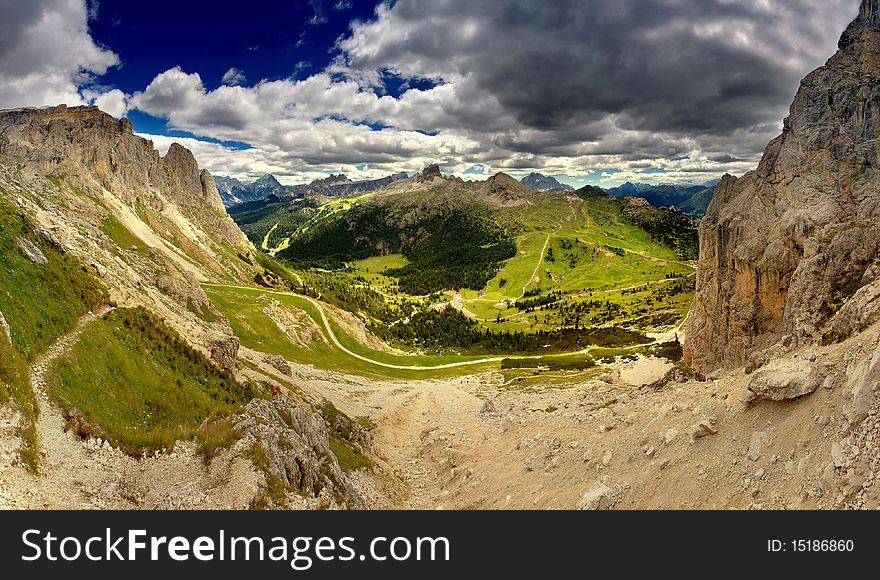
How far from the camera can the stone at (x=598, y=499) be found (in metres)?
24.7

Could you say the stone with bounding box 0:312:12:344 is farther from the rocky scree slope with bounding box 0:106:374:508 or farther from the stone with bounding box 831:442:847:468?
the stone with bounding box 831:442:847:468

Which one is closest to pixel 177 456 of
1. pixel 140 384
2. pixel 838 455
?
pixel 140 384

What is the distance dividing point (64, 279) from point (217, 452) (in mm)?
21896

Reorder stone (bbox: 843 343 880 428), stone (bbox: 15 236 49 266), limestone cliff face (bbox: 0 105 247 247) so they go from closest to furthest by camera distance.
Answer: stone (bbox: 843 343 880 428) < stone (bbox: 15 236 49 266) < limestone cliff face (bbox: 0 105 247 247)

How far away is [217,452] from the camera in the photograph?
2619cm

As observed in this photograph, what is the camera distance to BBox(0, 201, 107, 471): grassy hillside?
21688 mm

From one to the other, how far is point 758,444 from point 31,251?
50669 millimetres

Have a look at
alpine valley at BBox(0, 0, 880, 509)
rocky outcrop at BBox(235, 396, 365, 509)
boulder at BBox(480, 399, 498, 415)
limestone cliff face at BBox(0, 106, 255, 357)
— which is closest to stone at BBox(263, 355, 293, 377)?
alpine valley at BBox(0, 0, 880, 509)

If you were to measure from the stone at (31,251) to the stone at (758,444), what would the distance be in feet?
161

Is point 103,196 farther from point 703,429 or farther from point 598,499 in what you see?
point 703,429

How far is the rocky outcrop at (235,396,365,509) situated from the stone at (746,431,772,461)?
23.1m

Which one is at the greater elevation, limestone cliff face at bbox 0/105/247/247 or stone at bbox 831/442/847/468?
limestone cliff face at bbox 0/105/247/247
